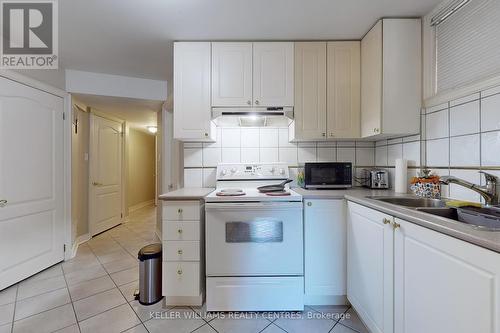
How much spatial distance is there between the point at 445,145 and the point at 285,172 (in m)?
1.24

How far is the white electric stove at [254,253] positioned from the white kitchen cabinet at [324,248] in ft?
0.23

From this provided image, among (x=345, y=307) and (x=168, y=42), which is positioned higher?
(x=168, y=42)

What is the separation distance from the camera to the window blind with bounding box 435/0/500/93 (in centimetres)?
119

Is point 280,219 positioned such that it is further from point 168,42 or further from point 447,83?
point 168,42

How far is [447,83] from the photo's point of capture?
1.46m

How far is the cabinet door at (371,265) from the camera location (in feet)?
3.86

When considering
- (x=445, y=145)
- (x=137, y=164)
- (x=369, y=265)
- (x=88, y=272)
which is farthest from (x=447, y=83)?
(x=137, y=164)

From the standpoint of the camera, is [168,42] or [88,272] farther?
[88,272]

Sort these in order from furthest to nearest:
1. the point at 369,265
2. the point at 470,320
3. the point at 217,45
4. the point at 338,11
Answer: the point at 217,45, the point at 338,11, the point at 369,265, the point at 470,320

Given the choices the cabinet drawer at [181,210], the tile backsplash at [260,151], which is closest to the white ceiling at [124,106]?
the tile backsplash at [260,151]

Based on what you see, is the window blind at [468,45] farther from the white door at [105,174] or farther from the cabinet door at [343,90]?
the white door at [105,174]

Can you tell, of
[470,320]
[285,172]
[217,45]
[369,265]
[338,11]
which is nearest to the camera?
[470,320]

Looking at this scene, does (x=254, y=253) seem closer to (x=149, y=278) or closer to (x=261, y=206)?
(x=261, y=206)

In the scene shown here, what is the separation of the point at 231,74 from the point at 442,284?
1.97m
